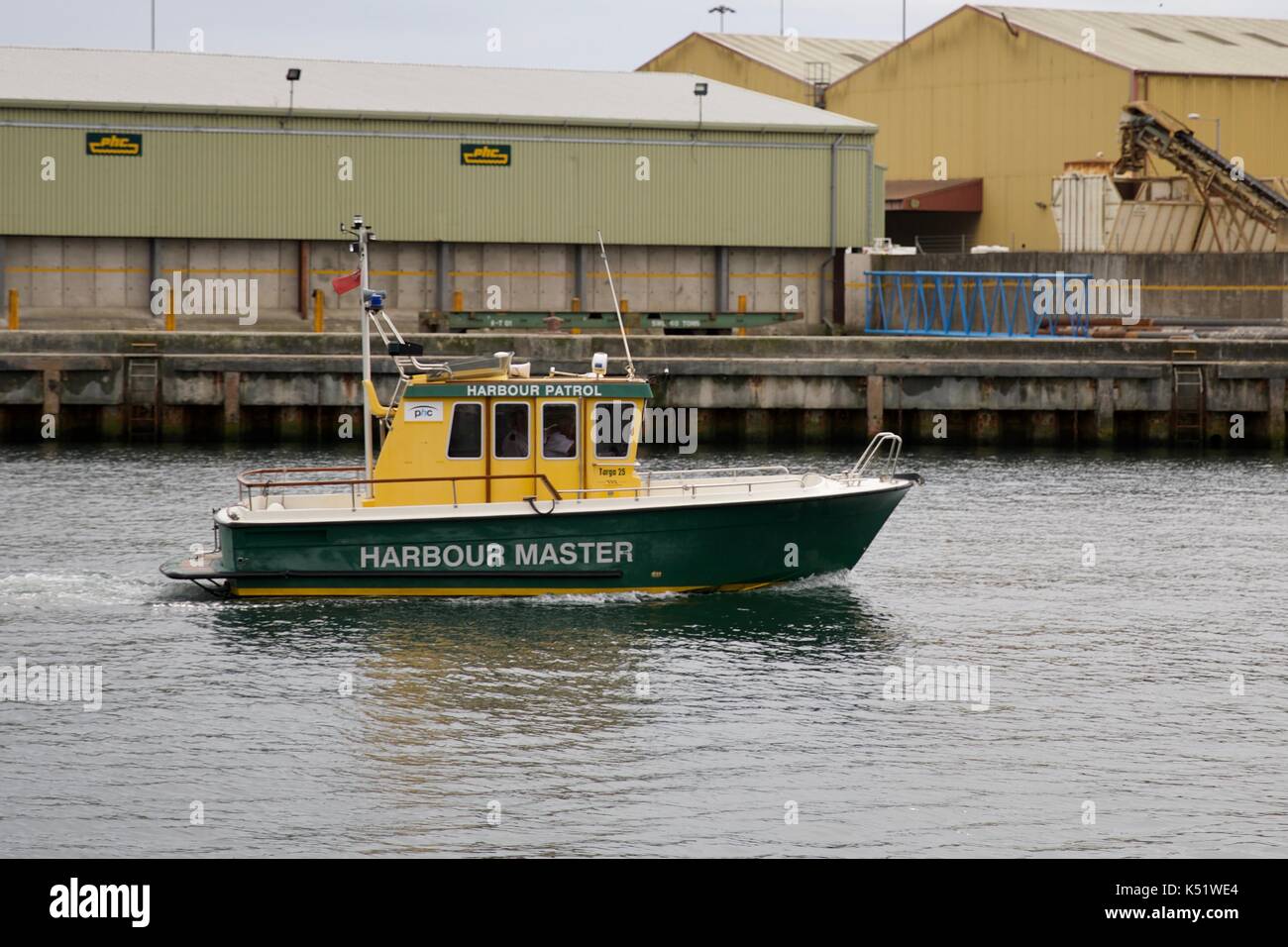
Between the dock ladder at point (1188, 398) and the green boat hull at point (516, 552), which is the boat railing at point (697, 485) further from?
the dock ladder at point (1188, 398)

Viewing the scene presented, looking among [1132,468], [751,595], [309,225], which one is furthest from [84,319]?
[751,595]

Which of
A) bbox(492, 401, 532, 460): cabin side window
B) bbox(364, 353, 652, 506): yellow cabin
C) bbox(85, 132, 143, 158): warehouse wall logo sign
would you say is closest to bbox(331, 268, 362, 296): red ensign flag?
bbox(364, 353, 652, 506): yellow cabin

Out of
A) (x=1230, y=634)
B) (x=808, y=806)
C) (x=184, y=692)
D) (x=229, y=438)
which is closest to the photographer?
(x=808, y=806)

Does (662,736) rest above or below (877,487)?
below

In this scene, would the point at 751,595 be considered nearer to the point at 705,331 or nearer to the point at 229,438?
the point at 229,438

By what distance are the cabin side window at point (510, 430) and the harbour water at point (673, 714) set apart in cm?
192

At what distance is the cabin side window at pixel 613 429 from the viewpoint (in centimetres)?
2281

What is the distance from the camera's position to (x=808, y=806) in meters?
16.0

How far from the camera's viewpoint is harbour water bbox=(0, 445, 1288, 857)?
15414 mm

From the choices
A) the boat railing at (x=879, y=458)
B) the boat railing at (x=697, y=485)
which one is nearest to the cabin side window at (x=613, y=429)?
the boat railing at (x=697, y=485)

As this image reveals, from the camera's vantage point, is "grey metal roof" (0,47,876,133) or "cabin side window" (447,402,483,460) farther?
"grey metal roof" (0,47,876,133)

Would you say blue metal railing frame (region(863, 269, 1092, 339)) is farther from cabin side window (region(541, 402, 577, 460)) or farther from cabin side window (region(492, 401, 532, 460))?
cabin side window (region(492, 401, 532, 460))

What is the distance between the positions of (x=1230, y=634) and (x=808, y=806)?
8731 mm

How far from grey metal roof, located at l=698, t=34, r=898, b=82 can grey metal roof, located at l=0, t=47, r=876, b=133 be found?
17885 millimetres
